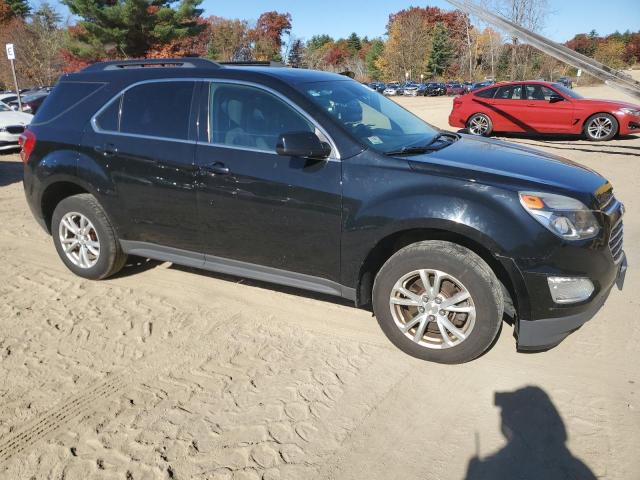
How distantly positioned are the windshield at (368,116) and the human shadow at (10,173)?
779cm

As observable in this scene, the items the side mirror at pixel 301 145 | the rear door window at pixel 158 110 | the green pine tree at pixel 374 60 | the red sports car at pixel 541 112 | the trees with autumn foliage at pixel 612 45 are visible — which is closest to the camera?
the side mirror at pixel 301 145

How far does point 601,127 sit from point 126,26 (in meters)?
33.1

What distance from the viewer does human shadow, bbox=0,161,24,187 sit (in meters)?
9.68

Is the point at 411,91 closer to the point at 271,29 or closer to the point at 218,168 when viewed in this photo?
the point at 271,29

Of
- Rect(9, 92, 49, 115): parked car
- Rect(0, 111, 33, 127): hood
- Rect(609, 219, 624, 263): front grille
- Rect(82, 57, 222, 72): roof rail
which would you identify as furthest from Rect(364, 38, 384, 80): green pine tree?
Rect(609, 219, 624, 263): front grille

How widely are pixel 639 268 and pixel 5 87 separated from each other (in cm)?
4691

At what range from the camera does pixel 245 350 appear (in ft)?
11.8

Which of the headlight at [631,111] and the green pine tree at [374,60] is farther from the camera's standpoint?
the green pine tree at [374,60]

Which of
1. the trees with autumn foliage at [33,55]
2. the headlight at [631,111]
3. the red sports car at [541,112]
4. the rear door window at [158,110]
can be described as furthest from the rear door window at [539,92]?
the trees with autumn foliage at [33,55]

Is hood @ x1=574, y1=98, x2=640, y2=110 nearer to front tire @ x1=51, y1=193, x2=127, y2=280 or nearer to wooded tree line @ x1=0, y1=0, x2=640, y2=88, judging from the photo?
front tire @ x1=51, y1=193, x2=127, y2=280

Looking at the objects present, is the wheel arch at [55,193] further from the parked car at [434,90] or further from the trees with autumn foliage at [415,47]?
the trees with autumn foliage at [415,47]

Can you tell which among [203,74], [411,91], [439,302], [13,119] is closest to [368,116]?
[203,74]

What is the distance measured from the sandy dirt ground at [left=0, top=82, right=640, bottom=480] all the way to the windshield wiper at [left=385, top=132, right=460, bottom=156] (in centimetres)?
133

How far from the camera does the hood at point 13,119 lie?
42.0 feet
